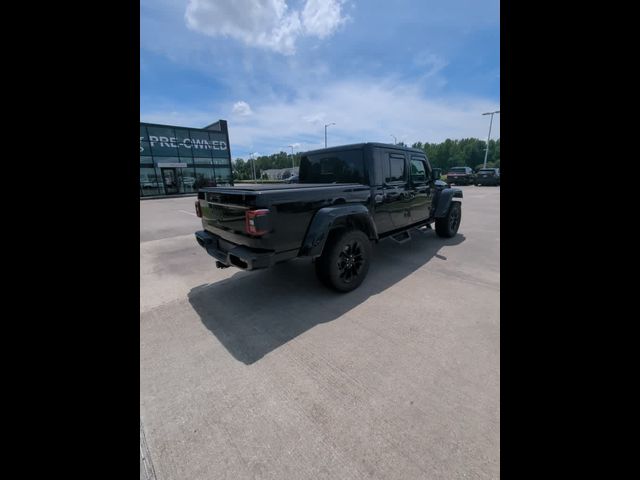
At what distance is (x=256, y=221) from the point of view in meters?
2.77

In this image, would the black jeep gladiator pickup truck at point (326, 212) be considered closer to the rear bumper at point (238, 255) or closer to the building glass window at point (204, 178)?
the rear bumper at point (238, 255)

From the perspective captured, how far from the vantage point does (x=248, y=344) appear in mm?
2664

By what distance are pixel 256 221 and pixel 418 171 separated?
370cm

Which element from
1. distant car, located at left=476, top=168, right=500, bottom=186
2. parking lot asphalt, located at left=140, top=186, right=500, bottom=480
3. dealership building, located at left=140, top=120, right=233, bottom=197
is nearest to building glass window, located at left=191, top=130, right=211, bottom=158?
dealership building, located at left=140, top=120, right=233, bottom=197

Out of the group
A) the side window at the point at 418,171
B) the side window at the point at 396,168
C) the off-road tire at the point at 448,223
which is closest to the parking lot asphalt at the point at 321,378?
the side window at the point at 396,168

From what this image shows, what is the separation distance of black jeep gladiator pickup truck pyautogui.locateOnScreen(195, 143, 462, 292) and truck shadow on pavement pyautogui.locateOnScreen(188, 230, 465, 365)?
13.5 inches

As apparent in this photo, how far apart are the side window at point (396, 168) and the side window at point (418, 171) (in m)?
0.40

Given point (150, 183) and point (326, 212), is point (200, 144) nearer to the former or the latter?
point (150, 183)

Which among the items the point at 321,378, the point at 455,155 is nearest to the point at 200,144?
the point at 321,378
